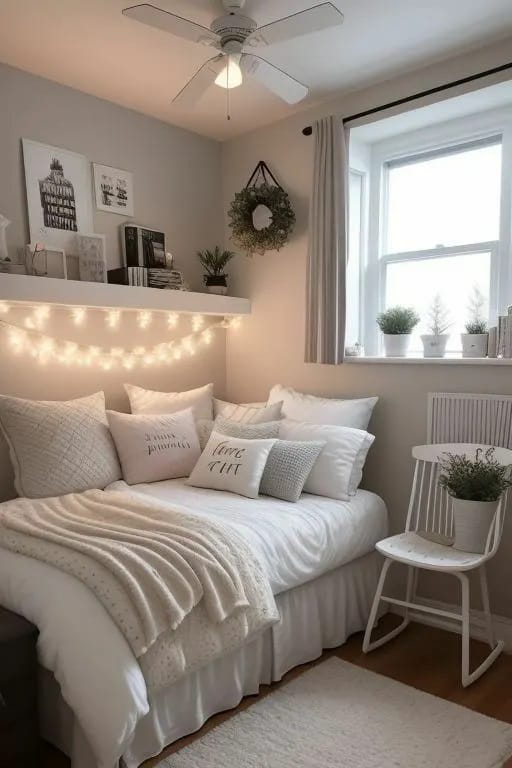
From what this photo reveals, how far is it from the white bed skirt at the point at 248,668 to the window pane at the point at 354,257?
1.26m

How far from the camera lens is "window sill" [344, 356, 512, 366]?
2.57 meters

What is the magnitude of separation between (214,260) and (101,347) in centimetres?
93

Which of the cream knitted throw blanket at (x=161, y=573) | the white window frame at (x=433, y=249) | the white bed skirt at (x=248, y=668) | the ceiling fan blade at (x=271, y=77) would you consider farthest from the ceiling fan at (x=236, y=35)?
the white bed skirt at (x=248, y=668)

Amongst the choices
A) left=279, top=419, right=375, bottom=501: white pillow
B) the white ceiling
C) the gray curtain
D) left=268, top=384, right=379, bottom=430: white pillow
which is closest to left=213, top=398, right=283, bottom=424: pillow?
left=268, top=384, right=379, bottom=430: white pillow

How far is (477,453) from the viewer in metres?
2.42

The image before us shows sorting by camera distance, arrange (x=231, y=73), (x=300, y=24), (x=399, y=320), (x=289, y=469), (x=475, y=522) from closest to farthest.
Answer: (x=300, y=24), (x=231, y=73), (x=475, y=522), (x=289, y=469), (x=399, y=320)

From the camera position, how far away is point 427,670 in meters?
2.37

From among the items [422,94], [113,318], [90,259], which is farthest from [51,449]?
[422,94]

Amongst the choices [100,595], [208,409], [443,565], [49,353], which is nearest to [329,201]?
[208,409]

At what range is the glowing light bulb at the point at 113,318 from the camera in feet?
10.4

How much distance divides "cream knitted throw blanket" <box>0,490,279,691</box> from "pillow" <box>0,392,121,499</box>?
31 cm

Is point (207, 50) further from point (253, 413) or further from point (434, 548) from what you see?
point (434, 548)

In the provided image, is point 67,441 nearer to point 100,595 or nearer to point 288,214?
point 100,595

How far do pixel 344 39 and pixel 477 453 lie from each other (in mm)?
1865
